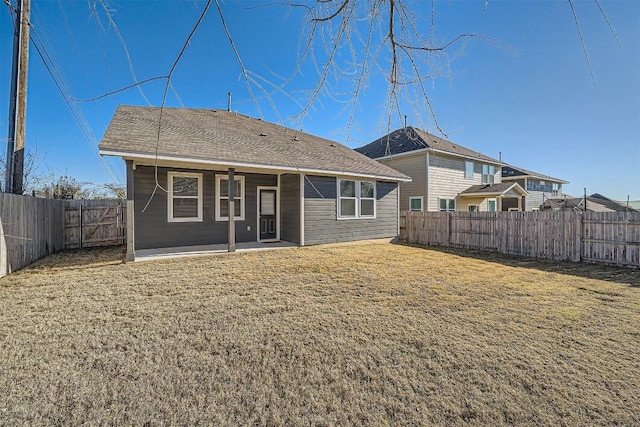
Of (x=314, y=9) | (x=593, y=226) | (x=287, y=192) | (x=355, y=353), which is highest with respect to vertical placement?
(x=314, y=9)

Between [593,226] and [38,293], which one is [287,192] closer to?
[38,293]

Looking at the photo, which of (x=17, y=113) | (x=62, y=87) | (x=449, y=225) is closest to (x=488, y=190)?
(x=449, y=225)

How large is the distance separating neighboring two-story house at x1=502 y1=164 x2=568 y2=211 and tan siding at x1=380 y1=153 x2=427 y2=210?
14.3 m

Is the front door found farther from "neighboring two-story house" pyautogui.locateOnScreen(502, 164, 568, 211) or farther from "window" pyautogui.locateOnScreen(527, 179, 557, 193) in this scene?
"window" pyautogui.locateOnScreen(527, 179, 557, 193)

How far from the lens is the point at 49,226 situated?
332 inches

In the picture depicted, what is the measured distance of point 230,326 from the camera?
354 centimetres

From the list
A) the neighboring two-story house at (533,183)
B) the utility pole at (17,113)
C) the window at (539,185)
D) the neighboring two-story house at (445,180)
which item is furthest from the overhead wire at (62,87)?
the window at (539,185)

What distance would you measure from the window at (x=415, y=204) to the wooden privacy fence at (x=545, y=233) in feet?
14.2

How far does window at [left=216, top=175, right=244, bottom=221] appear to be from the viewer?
9539mm

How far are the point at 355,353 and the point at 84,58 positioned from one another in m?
4.59

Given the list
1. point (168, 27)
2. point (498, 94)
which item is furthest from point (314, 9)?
point (498, 94)

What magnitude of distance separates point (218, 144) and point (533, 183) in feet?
102

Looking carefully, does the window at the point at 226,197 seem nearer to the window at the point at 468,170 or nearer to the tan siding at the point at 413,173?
the tan siding at the point at 413,173

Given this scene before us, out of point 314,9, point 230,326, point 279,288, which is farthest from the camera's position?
point 279,288
